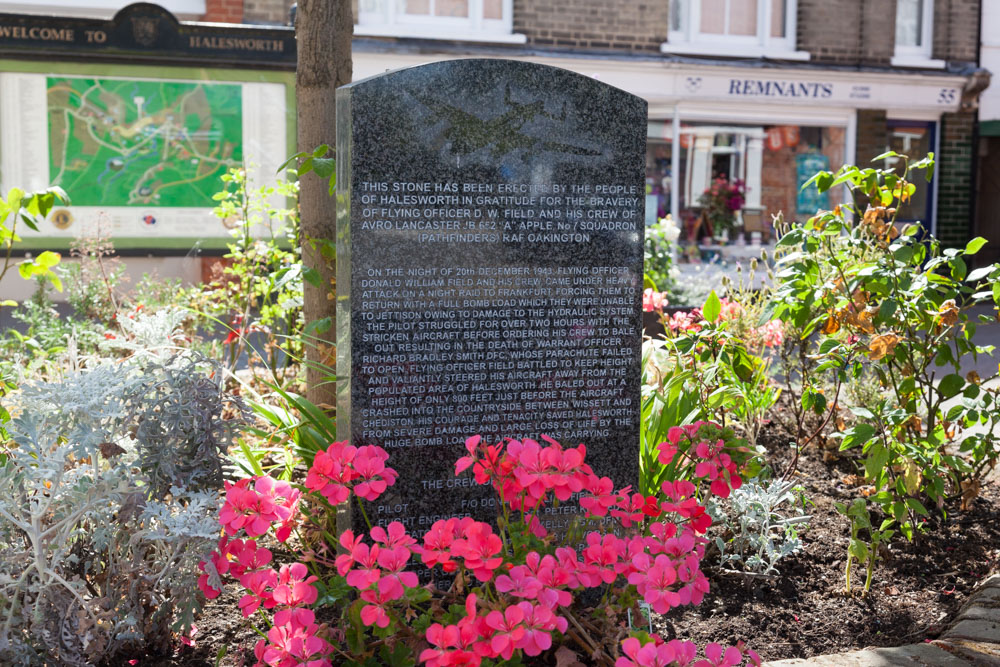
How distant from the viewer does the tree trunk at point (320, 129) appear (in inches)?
159

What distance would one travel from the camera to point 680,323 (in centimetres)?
418

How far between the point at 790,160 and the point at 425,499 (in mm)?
13600

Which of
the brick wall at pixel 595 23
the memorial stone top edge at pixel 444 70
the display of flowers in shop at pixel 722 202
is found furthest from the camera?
the display of flowers in shop at pixel 722 202

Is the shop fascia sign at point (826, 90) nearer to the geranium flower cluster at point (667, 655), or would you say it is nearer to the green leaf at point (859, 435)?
the green leaf at point (859, 435)

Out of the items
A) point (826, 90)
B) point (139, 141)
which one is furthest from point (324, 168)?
point (826, 90)

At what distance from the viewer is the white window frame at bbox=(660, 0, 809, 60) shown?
48.0 feet

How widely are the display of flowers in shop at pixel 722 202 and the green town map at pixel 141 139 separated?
7135 mm

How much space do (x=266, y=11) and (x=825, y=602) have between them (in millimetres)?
11311

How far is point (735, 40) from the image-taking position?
49.4ft

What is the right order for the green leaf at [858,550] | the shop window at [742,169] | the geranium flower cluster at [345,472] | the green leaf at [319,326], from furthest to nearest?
the shop window at [742,169] → the green leaf at [319,326] → the green leaf at [858,550] → the geranium flower cluster at [345,472]

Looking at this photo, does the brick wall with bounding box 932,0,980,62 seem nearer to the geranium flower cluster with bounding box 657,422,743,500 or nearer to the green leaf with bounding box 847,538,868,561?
the green leaf with bounding box 847,538,868,561

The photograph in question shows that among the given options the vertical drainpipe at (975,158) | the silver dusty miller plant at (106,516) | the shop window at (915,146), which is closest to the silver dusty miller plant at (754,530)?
the silver dusty miller plant at (106,516)

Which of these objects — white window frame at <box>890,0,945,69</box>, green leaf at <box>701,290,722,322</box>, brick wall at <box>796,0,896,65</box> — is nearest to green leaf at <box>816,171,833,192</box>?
green leaf at <box>701,290,722,322</box>

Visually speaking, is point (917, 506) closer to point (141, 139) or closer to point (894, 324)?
point (894, 324)
